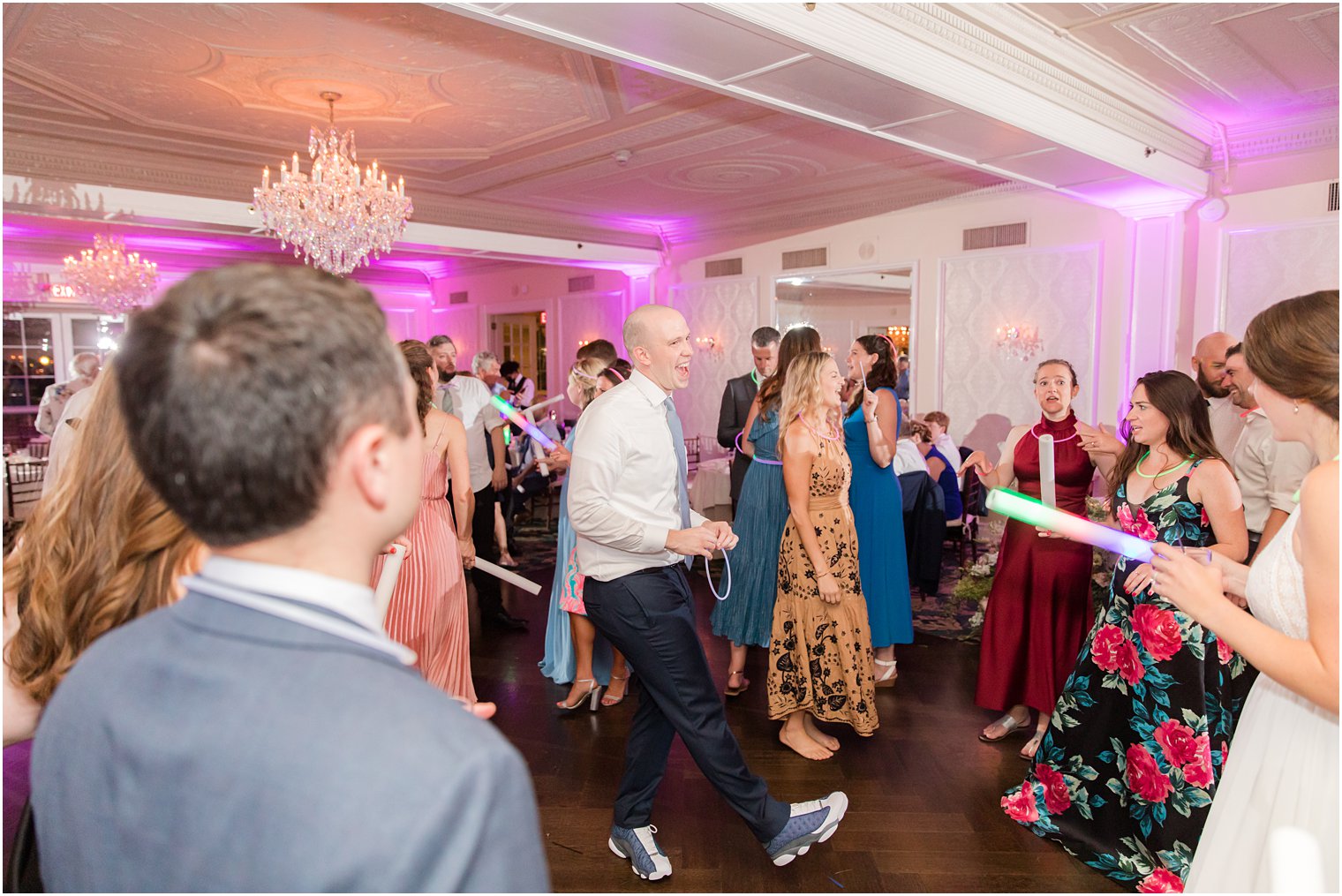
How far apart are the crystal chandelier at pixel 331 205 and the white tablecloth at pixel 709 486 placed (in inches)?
125

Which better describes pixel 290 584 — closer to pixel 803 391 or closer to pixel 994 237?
pixel 803 391

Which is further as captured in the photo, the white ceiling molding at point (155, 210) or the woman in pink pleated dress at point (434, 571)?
the white ceiling molding at point (155, 210)

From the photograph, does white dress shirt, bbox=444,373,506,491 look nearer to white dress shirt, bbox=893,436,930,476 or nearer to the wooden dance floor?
the wooden dance floor

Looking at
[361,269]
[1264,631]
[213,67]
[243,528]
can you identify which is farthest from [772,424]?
[361,269]

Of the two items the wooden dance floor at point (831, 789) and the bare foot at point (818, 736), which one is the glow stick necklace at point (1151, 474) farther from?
the bare foot at point (818, 736)

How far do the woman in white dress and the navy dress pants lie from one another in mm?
1104

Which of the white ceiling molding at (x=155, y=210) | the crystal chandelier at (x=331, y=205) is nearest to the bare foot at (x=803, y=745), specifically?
the crystal chandelier at (x=331, y=205)

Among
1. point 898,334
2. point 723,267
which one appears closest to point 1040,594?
point 723,267

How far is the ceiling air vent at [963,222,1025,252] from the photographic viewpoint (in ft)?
23.3

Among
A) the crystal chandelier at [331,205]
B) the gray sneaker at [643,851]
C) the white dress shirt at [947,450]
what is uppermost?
the crystal chandelier at [331,205]

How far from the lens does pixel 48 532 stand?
1111mm

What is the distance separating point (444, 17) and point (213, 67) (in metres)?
1.72

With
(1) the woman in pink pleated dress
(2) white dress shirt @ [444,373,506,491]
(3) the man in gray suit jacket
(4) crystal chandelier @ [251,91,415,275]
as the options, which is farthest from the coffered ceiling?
(3) the man in gray suit jacket

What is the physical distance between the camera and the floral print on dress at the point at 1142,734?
92.3 inches
